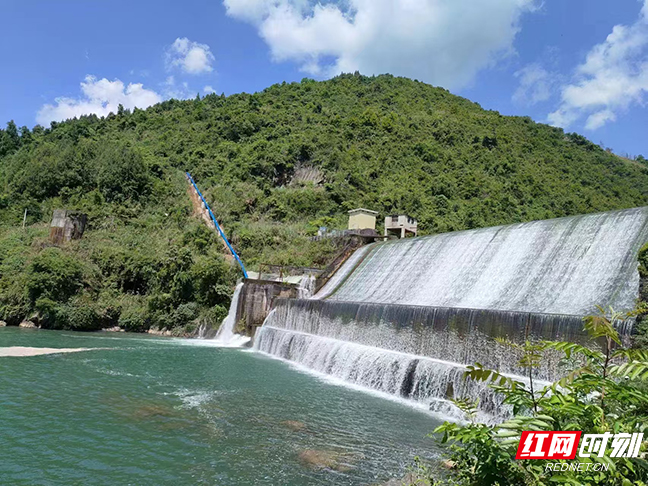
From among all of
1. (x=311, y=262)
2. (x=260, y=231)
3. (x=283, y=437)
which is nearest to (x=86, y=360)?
(x=283, y=437)

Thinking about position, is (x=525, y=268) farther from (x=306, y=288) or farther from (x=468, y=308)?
(x=306, y=288)

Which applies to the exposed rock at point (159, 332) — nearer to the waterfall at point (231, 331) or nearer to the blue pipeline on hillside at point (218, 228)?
the waterfall at point (231, 331)

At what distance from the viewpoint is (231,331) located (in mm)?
24156

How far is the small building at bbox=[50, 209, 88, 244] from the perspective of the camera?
3130cm

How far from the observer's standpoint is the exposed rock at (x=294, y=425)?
328 inches

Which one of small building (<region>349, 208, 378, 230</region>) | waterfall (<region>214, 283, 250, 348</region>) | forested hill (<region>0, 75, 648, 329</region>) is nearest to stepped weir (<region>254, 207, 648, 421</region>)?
waterfall (<region>214, 283, 250, 348</region>)

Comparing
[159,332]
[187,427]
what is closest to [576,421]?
[187,427]

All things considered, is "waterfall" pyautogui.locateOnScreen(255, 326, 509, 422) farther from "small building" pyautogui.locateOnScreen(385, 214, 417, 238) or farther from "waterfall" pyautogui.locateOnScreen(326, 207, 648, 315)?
"small building" pyautogui.locateOnScreen(385, 214, 417, 238)

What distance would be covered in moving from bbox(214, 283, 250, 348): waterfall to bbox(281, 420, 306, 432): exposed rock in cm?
1423

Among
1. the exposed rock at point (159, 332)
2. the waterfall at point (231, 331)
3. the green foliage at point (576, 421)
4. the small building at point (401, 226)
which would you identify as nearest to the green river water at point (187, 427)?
the green foliage at point (576, 421)

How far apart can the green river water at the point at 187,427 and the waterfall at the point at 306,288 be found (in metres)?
10.7

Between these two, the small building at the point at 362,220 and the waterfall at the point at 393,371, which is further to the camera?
the small building at the point at 362,220

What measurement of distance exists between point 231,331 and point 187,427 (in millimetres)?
16307

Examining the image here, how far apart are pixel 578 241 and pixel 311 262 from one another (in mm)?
18693
